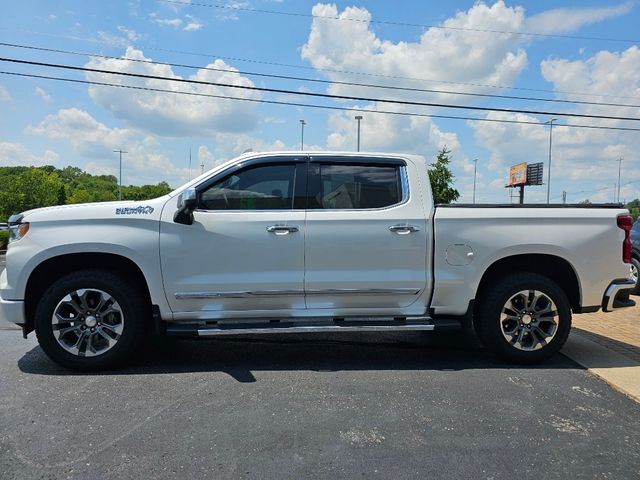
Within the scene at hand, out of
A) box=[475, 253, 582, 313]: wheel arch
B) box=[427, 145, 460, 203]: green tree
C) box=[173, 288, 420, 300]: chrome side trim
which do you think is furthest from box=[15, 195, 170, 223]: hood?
box=[427, 145, 460, 203]: green tree

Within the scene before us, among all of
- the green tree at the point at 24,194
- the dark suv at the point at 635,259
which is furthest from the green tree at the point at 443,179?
the green tree at the point at 24,194

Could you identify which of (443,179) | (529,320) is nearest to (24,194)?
(443,179)

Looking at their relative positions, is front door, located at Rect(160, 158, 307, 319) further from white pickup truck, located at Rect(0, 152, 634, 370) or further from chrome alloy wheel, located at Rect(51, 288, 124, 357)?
chrome alloy wheel, located at Rect(51, 288, 124, 357)

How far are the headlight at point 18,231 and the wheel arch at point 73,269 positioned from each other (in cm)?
31

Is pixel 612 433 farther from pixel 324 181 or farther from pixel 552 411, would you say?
pixel 324 181

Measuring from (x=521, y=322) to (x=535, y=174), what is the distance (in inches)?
2087

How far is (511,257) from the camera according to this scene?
4750mm

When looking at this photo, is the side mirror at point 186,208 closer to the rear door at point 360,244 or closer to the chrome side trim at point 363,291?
the rear door at point 360,244

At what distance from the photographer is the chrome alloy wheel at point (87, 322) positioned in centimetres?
431

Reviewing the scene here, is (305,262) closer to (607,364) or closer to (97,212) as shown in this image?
(97,212)

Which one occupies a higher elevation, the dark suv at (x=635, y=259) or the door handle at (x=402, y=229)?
the door handle at (x=402, y=229)

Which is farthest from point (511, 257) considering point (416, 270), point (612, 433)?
point (612, 433)

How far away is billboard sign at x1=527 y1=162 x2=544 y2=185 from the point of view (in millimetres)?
52219

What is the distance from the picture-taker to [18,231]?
14.3 ft
